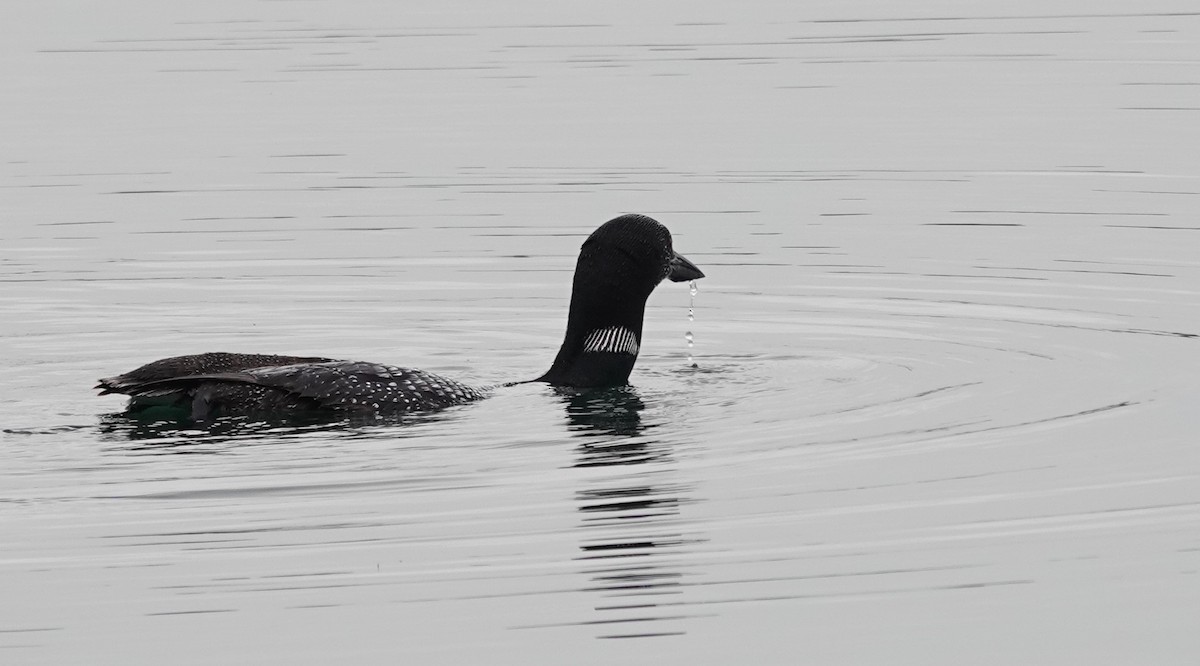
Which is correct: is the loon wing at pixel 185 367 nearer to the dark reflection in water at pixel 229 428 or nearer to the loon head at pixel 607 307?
the dark reflection in water at pixel 229 428

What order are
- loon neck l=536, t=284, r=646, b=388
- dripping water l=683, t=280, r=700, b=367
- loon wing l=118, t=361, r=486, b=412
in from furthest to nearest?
1. dripping water l=683, t=280, r=700, b=367
2. loon neck l=536, t=284, r=646, b=388
3. loon wing l=118, t=361, r=486, b=412

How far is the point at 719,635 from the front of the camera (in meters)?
6.03

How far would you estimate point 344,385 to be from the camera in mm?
8930

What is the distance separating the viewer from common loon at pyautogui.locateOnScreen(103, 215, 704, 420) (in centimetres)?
870

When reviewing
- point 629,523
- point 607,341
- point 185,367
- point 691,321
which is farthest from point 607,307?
point 629,523

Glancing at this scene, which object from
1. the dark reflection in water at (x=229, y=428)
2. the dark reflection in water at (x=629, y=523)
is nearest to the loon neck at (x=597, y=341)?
the dark reflection in water at (x=629, y=523)

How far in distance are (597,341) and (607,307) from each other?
6.3 inches

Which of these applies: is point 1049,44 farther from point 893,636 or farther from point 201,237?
point 893,636

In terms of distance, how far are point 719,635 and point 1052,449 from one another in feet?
9.24

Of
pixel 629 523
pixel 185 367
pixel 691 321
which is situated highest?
pixel 185 367

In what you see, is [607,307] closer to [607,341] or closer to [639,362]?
[607,341]

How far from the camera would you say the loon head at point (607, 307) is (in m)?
9.92

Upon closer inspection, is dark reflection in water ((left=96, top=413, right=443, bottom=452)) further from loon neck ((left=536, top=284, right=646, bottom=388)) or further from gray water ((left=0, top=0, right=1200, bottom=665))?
loon neck ((left=536, top=284, right=646, bottom=388))

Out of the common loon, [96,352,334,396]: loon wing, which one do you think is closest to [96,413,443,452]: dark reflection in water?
the common loon
